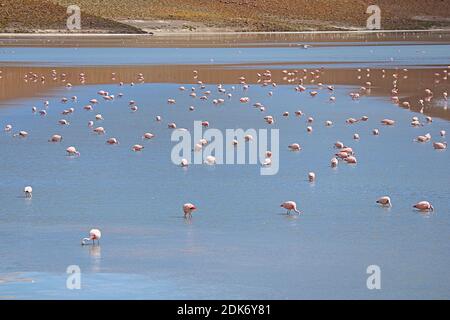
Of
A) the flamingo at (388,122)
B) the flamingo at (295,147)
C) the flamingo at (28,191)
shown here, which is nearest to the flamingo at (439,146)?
the flamingo at (295,147)

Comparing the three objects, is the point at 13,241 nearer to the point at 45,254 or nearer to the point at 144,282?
the point at 45,254

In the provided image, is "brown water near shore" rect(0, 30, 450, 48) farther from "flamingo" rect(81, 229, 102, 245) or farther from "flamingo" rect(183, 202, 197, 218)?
"flamingo" rect(81, 229, 102, 245)

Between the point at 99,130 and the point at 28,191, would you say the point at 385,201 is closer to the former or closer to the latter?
the point at 28,191

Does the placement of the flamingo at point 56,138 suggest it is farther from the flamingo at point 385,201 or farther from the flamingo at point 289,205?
the flamingo at point 385,201

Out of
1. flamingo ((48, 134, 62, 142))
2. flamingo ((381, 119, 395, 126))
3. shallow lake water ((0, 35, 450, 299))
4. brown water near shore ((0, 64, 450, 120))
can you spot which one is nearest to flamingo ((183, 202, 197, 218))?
shallow lake water ((0, 35, 450, 299))

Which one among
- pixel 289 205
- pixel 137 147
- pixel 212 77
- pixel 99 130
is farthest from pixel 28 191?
pixel 212 77
